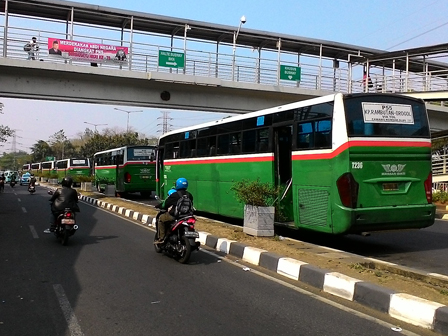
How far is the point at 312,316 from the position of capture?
4.63 m

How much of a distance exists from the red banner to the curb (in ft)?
50.8

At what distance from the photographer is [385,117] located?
8.09 meters

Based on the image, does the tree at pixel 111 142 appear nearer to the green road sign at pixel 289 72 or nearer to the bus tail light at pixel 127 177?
the bus tail light at pixel 127 177

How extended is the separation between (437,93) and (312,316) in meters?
21.9

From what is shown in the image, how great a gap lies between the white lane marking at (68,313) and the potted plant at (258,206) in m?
4.40

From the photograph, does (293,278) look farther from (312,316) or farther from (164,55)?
(164,55)

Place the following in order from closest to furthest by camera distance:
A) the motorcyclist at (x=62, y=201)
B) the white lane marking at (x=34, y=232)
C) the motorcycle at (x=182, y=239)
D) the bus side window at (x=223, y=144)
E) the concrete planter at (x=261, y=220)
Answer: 1. the motorcycle at (x=182, y=239)
2. the concrete planter at (x=261, y=220)
3. the motorcyclist at (x=62, y=201)
4. the white lane marking at (x=34, y=232)
5. the bus side window at (x=223, y=144)

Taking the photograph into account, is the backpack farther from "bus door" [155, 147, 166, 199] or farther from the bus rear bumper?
"bus door" [155, 147, 166, 199]

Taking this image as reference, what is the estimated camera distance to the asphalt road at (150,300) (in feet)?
13.9

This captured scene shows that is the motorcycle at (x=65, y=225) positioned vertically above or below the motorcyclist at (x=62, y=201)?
below

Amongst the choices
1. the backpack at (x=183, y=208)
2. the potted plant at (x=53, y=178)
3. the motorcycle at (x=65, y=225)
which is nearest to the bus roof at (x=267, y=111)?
the backpack at (x=183, y=208)

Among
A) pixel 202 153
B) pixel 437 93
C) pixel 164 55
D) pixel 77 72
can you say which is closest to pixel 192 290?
pixel 202 153

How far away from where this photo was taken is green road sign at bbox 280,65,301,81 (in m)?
24.7

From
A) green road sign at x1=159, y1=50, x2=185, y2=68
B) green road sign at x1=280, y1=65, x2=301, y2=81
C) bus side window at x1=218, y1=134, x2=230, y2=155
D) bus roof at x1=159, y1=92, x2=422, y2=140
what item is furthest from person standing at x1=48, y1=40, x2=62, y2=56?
bus side window at x1=218, y1=134, x2=230, y2=155
